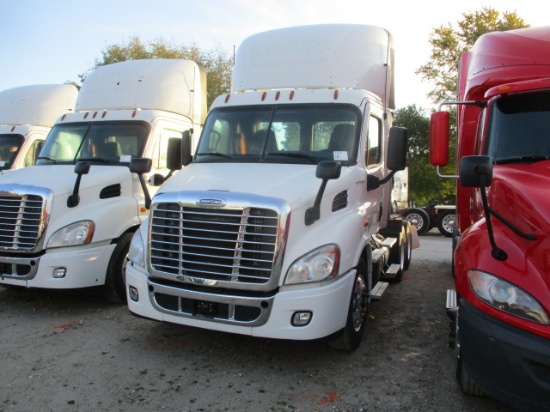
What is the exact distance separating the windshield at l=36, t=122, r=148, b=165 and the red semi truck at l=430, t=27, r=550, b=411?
461cm

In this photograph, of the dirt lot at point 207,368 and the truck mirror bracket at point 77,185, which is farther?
the truck mirror bracket at point 77,185

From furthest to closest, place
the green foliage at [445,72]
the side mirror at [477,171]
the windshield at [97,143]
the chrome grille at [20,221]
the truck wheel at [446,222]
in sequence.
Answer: the green foliage at [445,72] → the truck wheel at [446,222] → the windshield at [97,143] → the chrome grille at [20,221] → the side mirror at [477,171]

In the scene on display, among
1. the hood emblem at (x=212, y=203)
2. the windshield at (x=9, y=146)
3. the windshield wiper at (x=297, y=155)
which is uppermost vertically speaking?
the windshield wiper at (x=297, y=155)

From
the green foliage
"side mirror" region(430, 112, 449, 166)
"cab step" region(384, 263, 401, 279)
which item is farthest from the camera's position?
the green foliage

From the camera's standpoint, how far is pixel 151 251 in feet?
14.6

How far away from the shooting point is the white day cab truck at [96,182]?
5559 millimetres

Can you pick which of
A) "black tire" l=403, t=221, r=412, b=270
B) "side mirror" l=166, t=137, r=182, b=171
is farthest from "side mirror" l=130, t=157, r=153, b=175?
"black tire" l=403, t=221, r=412, b=270

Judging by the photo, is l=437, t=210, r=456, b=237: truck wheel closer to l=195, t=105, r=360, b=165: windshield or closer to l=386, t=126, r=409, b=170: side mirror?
l=386, t=126, r=409, b=170: side mirror

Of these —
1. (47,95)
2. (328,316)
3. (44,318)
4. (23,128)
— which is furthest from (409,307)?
(47,95)

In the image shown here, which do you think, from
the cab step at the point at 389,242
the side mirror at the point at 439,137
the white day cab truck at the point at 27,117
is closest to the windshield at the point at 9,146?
the white day cab truck at the point at 27,117

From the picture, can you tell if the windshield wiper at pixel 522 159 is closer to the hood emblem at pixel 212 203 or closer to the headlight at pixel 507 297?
the headlight at pixel 507 297

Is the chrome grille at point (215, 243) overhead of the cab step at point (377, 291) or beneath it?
overhead

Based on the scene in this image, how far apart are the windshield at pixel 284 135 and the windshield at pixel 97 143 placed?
5.56 ft

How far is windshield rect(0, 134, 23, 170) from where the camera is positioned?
29.6 ft
